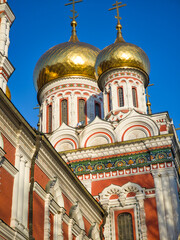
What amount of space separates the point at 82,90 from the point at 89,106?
2.43ft

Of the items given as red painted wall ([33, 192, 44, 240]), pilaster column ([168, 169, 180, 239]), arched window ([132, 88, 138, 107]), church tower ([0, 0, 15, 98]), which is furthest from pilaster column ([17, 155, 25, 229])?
arched window ([132, 88, 138, 107])

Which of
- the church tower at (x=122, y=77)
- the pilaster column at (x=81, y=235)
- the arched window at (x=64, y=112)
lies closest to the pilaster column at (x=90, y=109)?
the arched window at (x=64, y=112)

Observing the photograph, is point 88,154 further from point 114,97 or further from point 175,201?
point 175,201

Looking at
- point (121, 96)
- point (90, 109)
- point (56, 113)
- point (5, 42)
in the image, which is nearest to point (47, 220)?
point (5, 42)

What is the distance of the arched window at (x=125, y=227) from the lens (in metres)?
13.5

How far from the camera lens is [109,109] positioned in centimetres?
1705

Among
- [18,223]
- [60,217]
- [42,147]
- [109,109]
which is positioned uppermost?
[109,109]

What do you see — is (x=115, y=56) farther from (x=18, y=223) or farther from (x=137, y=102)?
(x=18, y=223)

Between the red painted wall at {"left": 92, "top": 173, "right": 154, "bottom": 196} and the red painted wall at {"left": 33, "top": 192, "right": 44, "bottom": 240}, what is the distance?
18.0 feet

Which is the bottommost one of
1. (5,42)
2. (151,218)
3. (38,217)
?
(38,217)

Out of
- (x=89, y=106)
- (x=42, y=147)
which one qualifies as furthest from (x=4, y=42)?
(x=89, y=106)

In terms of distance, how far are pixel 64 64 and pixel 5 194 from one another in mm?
12096

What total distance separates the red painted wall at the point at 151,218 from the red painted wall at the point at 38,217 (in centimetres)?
514

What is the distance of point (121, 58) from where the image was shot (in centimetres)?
1738
